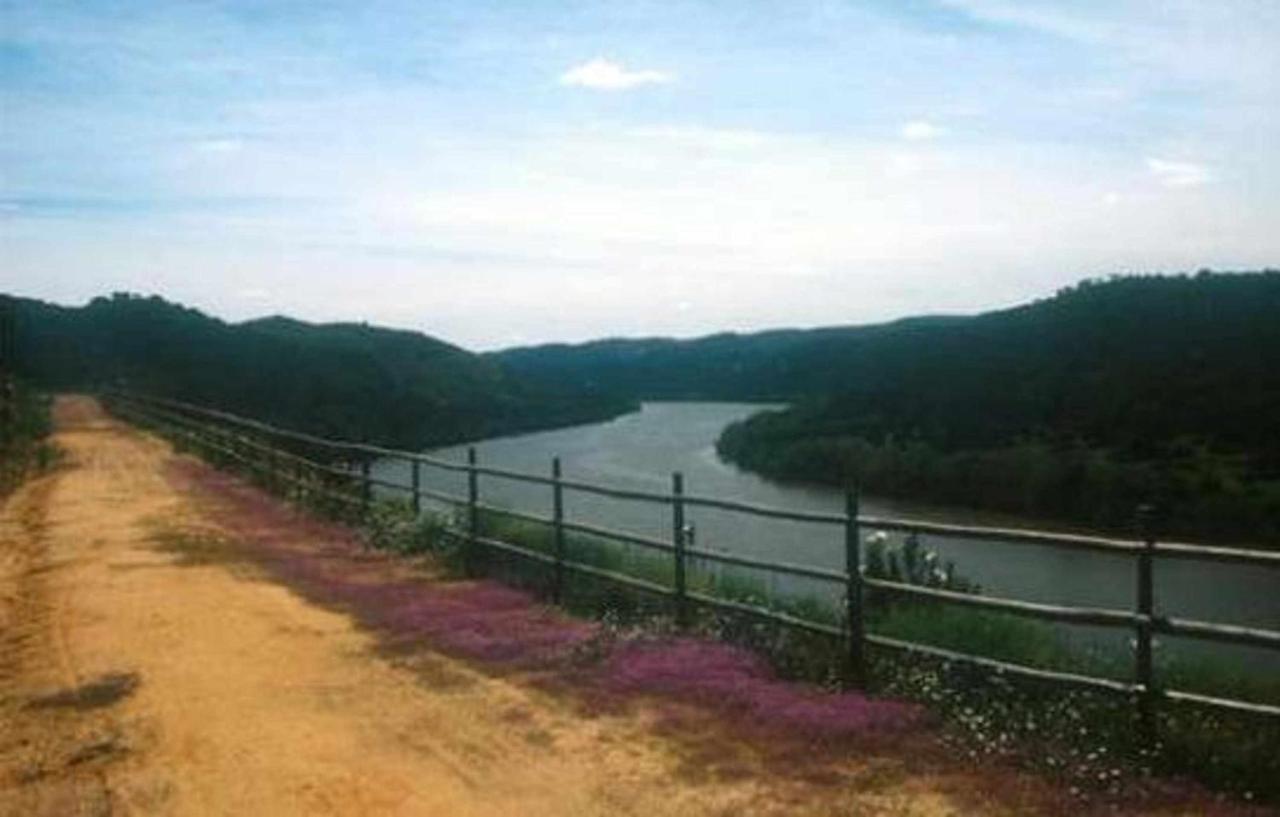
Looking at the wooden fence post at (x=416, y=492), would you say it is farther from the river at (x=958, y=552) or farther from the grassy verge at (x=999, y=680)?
the grassy verge at (x=999, y=680)

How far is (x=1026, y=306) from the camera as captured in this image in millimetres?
100438

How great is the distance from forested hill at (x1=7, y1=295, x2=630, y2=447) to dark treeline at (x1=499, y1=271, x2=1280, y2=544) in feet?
84.1

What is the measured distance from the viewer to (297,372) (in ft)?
335

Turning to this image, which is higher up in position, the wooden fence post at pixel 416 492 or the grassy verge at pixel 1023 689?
the wooden fence post at pixel 416 492

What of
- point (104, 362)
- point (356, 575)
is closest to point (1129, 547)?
point (356, 575)

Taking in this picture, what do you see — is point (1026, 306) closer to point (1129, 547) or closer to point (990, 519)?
point (990, 519)

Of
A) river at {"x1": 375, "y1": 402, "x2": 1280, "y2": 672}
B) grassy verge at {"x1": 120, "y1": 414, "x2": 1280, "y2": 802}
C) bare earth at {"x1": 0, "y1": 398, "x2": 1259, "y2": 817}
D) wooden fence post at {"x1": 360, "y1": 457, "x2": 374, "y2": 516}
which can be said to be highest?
wooden fence post at {"x1": 360, "y1": 457, "x2": 374, "y2": 516}

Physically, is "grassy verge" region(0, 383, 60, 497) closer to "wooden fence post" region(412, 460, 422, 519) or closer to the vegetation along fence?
"wooden fence post" region(412, 460, 422, 519)

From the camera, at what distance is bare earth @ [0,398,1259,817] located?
7.20 m

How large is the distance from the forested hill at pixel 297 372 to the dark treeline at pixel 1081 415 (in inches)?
1009

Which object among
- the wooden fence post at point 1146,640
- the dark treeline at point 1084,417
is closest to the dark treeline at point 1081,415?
the dark treeline at point 1084,417

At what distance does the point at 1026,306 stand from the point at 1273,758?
96900mm

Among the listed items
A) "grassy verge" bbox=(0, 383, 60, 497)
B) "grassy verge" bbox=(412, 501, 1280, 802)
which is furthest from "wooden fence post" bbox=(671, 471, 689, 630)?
"grassy verge" bbox=(0, 383, 60, 497)

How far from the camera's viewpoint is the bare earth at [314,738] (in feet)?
23.6
